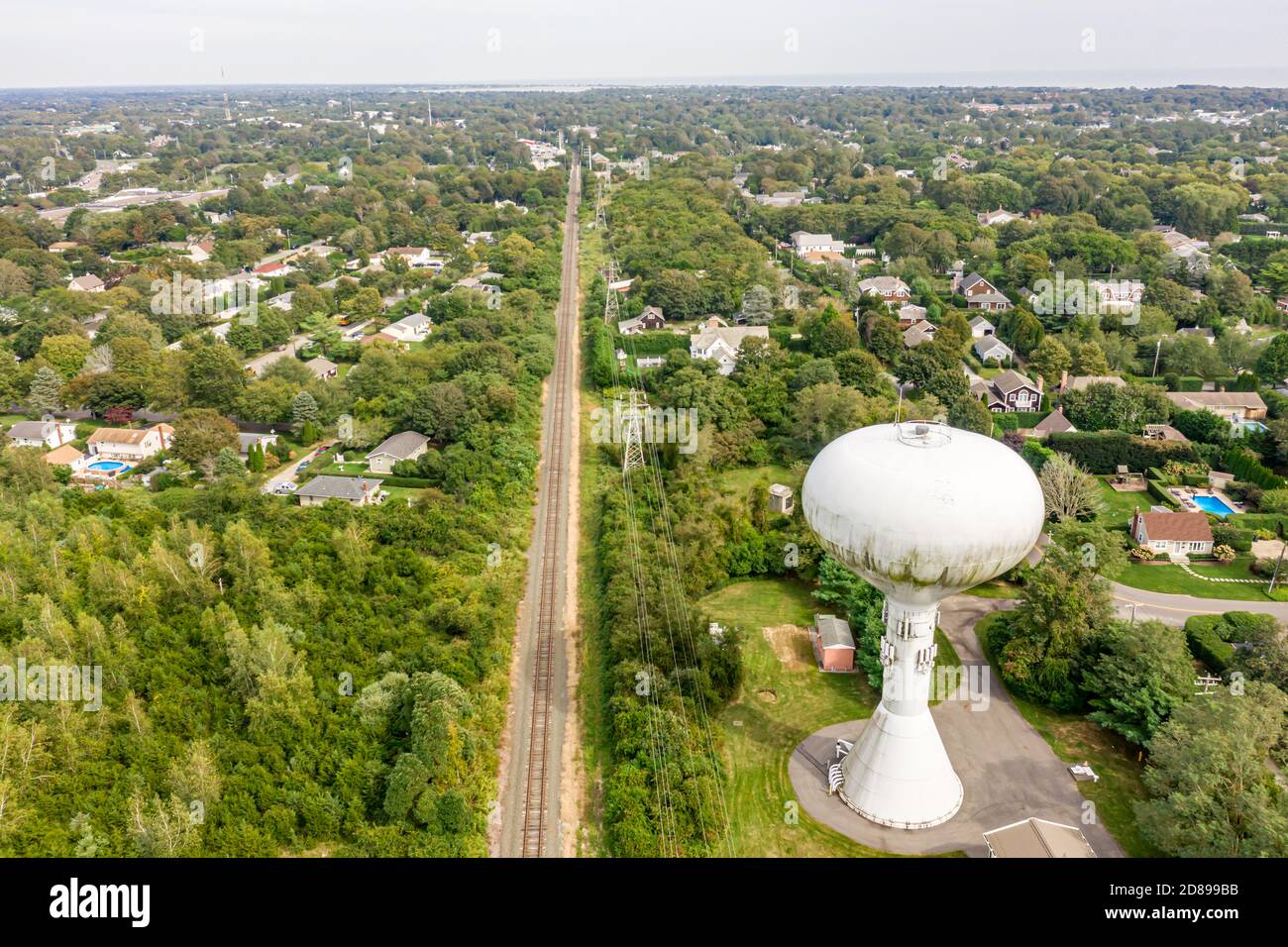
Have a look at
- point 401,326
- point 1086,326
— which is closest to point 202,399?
point 401,326

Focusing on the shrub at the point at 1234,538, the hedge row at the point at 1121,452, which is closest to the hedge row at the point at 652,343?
the hedge row at the point at 1121,452

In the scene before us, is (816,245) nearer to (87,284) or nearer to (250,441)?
(250,441)

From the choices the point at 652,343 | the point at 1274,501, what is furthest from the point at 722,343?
the point at 1274,501

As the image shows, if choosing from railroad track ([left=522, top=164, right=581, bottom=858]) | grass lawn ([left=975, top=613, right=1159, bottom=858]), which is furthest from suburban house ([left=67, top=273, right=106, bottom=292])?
grass lawn ([left=975, top=613, right=1159, bottom=858])

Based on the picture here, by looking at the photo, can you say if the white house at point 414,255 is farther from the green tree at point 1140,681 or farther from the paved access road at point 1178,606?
the green tree at point 1140,681
